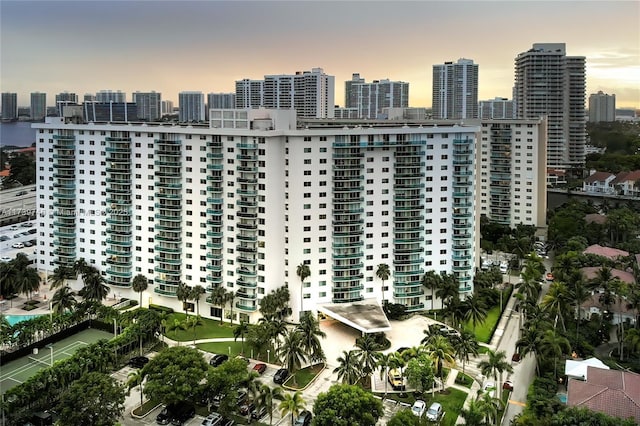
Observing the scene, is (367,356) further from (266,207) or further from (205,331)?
(266,207)

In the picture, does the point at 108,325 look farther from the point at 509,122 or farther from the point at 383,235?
the point at 509,122

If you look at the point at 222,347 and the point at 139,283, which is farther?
the point at 139,283

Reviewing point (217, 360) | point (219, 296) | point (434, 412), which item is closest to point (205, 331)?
point (219, 296)

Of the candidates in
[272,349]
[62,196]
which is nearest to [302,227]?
[272,349]

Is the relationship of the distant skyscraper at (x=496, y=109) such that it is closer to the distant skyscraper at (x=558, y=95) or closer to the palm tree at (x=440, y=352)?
the distant skyscraper at (x=558, y=95)

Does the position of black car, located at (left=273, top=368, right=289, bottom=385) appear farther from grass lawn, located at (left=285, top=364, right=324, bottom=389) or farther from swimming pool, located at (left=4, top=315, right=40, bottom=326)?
swimming pool, located at (left=4, top=315, right=40, bottom=326)

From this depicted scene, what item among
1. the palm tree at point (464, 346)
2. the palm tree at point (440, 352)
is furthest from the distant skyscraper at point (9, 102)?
the palm tree at point (464, 346)
